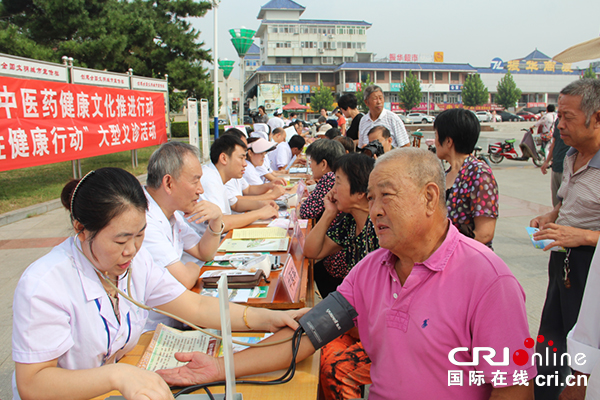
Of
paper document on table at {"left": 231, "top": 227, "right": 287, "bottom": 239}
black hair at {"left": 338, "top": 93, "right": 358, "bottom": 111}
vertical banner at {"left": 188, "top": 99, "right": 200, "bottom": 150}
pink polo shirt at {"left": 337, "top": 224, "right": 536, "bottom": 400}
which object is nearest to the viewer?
pink polo shirt at {"left": 337, "top": 224, "right": 536, "bottom": 400}

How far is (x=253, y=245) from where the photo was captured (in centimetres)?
279

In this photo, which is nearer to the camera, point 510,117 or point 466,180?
point 466,180

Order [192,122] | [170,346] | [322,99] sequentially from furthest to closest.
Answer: [322,99] → [192,122] → [170,346]

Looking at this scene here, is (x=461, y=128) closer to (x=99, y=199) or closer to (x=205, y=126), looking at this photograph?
(x=99, y=199)

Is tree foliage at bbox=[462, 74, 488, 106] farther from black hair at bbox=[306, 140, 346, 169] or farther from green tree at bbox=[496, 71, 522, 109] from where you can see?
black hair at bbox=[306, 140, 346, 169]

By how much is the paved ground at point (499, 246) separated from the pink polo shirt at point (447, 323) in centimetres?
121

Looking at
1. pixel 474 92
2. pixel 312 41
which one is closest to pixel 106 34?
pixel 474 92

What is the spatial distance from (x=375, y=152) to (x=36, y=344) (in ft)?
11.8

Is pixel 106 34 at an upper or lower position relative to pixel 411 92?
lower

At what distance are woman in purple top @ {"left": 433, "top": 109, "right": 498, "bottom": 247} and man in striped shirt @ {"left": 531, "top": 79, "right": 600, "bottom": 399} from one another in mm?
276

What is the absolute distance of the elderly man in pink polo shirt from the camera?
1.18m

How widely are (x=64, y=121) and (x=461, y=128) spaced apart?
7.02 m

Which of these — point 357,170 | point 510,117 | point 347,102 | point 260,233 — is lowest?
point 260,233

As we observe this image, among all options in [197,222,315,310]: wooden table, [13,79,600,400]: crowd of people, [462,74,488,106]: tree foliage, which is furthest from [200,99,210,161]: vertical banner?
[462,74,488,106]: tree foliage
